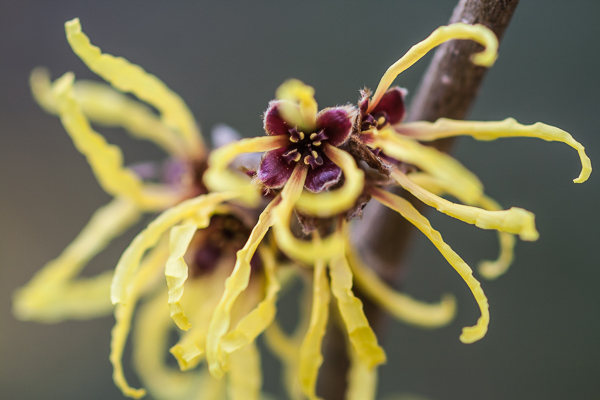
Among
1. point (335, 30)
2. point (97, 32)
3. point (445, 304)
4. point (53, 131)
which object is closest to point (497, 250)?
point (335, 30)

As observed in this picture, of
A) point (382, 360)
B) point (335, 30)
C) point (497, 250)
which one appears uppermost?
point (335, 30)

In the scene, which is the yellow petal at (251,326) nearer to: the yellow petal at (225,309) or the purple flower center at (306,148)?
the yellow petal at (225,309)

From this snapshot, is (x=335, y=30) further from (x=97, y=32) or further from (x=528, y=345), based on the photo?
(x=528, y=345)

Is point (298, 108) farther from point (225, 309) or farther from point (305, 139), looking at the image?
point (225, 309)

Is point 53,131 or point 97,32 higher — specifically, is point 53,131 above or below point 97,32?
below

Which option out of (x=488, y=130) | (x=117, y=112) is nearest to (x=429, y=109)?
(x=488, y=130)

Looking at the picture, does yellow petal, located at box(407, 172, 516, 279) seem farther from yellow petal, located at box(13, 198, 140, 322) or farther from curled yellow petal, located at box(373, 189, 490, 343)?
yellow petal, located at box(13, 198, 140, 322)

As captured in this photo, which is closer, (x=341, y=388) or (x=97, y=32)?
(x=341, y=388)
